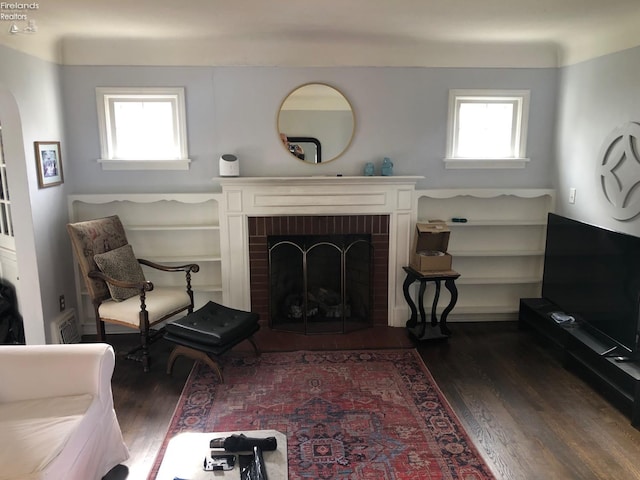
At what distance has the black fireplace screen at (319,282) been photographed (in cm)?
407

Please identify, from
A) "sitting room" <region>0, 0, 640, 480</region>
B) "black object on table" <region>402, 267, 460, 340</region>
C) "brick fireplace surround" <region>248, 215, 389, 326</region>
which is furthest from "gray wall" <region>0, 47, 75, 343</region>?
"black object on table" <region>402, 267, 460, 340</region>

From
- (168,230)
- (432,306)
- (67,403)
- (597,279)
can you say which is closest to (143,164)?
(168,230)

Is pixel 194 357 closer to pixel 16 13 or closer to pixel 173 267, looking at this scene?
pixel 173 267

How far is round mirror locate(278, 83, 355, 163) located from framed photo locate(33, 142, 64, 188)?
67.8 inches

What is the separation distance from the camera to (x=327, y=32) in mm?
3477

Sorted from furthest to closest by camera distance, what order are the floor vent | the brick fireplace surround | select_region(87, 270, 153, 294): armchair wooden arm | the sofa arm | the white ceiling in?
1. the brick fireplace surround
2. the floor vent
3. select_region(87, 270, 153, 294): armchair wooden arm
4. the white ceiling
5. the sofa arm

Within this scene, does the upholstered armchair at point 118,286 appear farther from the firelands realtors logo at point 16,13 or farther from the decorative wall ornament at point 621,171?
the decorative wall ornament at point 621,171

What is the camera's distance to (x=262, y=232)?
4004 mm

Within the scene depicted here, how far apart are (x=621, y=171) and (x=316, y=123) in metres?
2.27

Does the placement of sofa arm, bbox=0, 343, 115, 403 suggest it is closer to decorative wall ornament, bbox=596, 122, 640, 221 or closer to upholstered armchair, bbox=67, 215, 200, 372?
upholstered armchair, bbox=67, 215, 200, 372

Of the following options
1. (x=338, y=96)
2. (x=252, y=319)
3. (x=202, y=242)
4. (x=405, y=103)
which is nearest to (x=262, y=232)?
(x=202, y=242)

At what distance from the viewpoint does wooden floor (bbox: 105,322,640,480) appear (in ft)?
7.90

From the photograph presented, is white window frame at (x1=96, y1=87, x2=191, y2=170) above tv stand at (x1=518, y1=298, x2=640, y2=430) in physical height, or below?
above

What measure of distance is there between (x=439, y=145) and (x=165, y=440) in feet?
10.00
